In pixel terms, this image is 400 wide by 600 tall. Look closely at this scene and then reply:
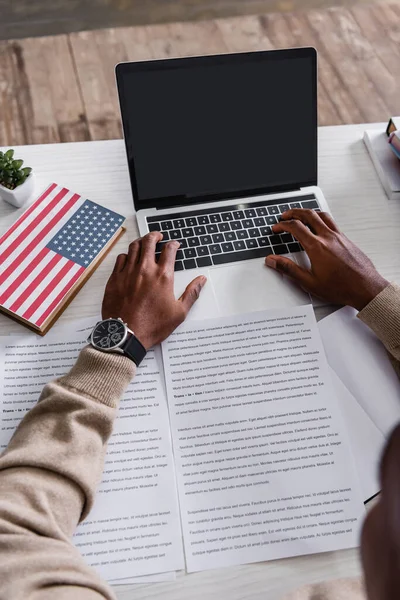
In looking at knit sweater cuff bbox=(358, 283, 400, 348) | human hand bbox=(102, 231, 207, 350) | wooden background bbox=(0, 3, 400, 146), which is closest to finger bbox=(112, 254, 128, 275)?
human hand bbox=(102, 231, 207, 350)

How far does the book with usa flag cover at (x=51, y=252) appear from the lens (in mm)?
Result: 1022

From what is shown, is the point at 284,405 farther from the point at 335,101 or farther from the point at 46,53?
the point at 46,53

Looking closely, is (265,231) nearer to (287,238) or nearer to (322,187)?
(287,238)

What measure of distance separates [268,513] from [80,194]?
2.32 ft

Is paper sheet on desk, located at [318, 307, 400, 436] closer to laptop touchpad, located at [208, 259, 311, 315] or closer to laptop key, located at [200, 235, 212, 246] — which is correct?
laptop touchpad, located at [208, 259, 311, 315]

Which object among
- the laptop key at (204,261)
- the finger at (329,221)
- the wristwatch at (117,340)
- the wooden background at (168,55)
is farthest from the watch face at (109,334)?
the wooden background at (168,55)

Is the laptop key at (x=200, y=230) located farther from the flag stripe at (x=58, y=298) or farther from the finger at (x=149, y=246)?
the flag stripe at (x=58, y=298)

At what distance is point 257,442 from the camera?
900 millimetres

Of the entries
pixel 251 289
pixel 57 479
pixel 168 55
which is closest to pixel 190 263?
pixel 251 289

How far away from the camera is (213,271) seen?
1.09m

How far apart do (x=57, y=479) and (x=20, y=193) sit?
0.57 meters

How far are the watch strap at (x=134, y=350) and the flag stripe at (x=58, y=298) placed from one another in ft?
0.52

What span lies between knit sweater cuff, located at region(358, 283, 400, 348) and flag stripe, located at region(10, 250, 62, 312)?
54 cm

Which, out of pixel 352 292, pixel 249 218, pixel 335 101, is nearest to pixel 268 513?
pixel 352 292
